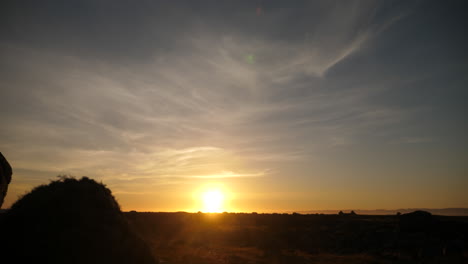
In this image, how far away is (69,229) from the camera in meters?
12.6

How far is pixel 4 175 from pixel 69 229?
10.7 meters

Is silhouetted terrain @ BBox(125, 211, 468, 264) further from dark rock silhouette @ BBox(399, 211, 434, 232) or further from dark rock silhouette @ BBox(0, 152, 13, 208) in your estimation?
dark rock silhouette @ BBox(0, 152, 13, 208)

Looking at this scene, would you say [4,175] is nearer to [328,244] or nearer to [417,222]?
[328,244]

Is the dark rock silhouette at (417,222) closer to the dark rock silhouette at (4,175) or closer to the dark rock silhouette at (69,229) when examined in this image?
the dark rock silhouette at (69,229)

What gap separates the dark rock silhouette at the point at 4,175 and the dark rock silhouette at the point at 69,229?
19.9 ft

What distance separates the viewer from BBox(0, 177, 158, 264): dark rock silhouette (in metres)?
11.7

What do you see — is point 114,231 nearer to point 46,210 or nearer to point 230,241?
point 46,210

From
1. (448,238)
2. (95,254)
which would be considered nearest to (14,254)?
(95,254)

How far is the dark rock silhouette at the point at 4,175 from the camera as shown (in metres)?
18.6

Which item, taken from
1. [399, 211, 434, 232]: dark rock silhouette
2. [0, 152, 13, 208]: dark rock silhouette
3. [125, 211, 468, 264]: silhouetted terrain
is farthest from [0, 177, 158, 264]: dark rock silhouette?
[399, 211, 434, 232]: dark rock silhouette

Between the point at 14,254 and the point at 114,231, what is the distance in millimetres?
3986

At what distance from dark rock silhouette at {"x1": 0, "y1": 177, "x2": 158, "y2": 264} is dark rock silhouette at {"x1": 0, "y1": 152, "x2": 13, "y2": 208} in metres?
6.08

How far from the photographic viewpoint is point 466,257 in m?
28.9

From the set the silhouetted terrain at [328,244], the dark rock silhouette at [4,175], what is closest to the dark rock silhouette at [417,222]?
the silhouetted terrain at [328,244]
